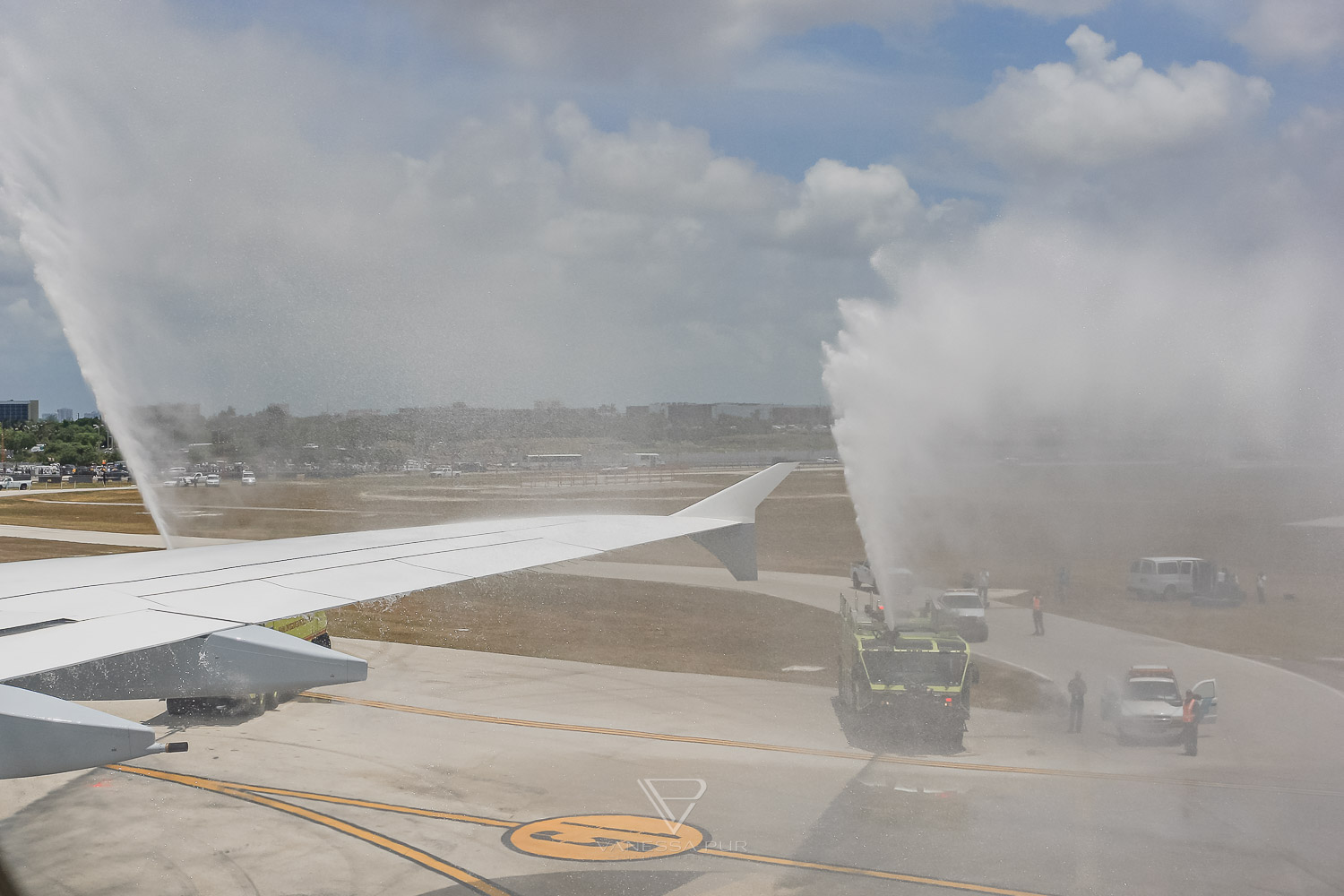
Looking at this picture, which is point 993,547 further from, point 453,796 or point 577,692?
point 453,796

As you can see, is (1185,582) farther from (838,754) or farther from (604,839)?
(604,839)

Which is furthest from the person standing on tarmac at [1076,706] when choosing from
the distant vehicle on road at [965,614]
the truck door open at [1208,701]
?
the distant vehicle on road at [965,614]

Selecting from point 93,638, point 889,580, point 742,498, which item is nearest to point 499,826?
point 742,498

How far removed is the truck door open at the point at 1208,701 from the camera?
1859cm

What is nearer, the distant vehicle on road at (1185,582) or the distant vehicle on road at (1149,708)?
the distant vehicle on road at (1149,708)

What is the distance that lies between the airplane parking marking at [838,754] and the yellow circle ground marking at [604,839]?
13.1 feet

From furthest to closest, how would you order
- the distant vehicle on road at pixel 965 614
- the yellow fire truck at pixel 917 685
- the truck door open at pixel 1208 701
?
the distant vehicle on road at pixel 965 614, the truck door open at pixel 1208 701, the yellow fire truck at pixel 917 685

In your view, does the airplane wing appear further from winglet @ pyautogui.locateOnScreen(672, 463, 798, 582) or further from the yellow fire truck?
the yellow fire truck

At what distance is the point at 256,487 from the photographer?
7412 cm

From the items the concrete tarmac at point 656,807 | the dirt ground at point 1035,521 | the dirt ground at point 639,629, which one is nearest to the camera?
the concrete tarmac at point 656,807

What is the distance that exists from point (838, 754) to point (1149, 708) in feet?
20.3

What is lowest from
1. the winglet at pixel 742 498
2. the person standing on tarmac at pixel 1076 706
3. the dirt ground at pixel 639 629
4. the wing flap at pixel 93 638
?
the dirt ground at pixel 639 629

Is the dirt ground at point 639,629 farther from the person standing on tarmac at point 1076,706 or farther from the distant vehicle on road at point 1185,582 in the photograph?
the distant vehicle on road at point 1185,582

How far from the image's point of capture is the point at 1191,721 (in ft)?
54.4
